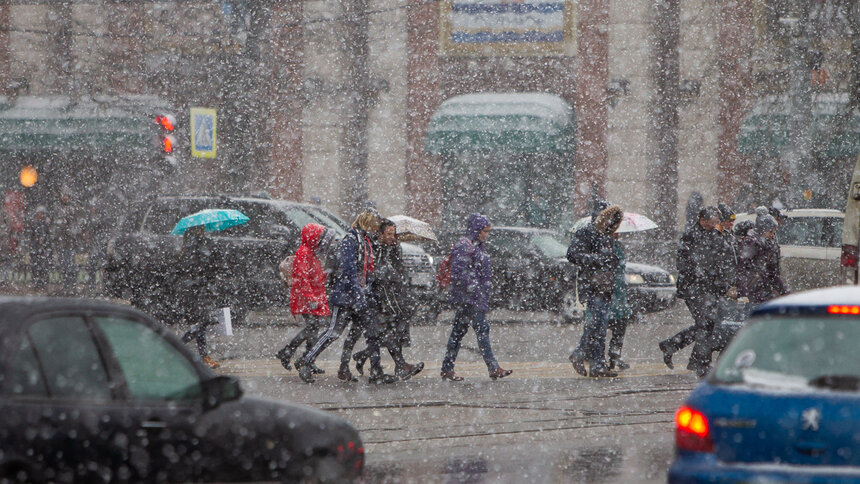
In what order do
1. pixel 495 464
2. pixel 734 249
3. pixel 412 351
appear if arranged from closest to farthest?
pixel 495 464, pixel 734 249, pixel 412 351

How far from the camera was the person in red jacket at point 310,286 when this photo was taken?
12.3 m

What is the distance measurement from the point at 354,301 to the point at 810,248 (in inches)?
395

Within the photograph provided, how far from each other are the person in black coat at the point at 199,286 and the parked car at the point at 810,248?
9.36 metres

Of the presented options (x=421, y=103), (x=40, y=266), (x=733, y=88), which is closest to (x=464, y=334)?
(x=40, y=266)

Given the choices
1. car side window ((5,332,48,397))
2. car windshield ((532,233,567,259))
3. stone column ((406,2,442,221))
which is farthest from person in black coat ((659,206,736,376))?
stone column ((406,2,442,221))

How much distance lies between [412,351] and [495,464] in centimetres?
716

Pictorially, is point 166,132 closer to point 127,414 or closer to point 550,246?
point 550,246

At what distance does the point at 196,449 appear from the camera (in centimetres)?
519

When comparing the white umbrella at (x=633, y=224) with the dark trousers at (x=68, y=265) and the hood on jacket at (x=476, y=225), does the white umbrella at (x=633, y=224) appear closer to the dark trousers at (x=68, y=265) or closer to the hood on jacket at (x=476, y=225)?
the hood on jacket at (x=476, y=225)

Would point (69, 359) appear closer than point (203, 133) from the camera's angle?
Yes

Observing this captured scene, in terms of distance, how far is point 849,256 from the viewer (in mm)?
13391

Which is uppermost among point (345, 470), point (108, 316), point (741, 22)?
point (741, 22)

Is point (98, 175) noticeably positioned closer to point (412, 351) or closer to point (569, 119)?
point (569, 119)

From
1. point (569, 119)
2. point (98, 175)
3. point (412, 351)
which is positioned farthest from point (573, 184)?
point (412, 351)
